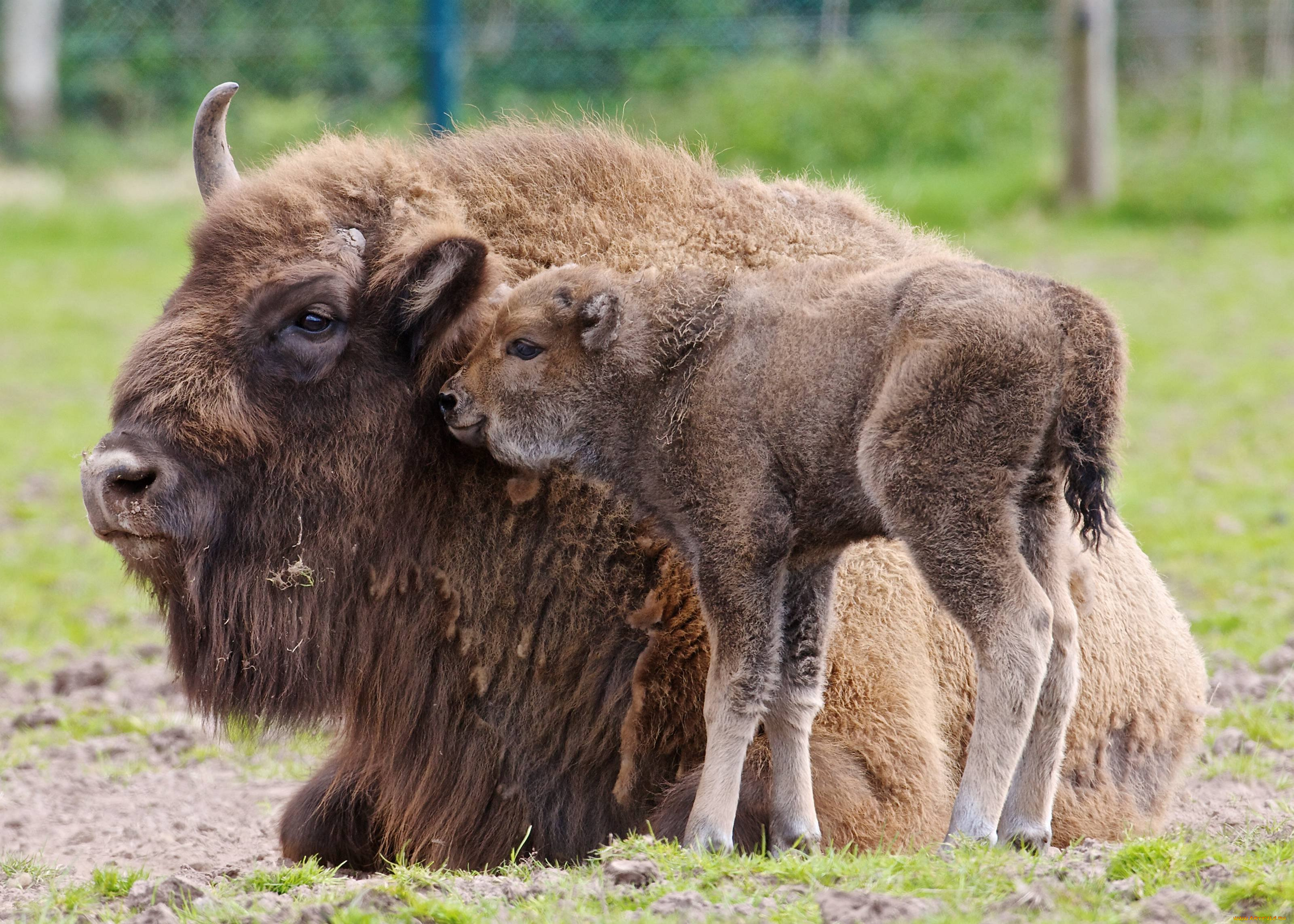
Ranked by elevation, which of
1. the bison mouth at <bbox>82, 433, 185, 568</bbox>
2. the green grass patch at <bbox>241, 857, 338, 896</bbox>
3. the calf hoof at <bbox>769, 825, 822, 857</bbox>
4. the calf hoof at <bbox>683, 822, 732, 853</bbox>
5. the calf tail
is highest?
the calf tail

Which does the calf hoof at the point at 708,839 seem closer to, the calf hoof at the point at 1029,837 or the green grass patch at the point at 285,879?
the calf hoof at the point at 1029,837

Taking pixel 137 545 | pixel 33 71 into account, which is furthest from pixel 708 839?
pixel 33 71

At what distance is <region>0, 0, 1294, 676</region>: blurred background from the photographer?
530 inches

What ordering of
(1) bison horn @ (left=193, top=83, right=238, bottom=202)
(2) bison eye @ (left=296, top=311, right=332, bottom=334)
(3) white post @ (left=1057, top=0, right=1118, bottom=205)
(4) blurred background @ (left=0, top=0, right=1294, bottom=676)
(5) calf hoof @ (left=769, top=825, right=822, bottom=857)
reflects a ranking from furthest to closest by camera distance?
1. (3) white post @ (left=1057, top=0, right=1118, bottom=205)
2. (4) blurred background @ (left=0, top=0, right=1294, bottom=676)
3. (1) bison horn @ (left=193, top=83, right=238, bottom=202)
4. (2) bison eye @ (left=296, top=311, right=332, bottom=334)
5. (5) calf hoof @ (left=769, top=825, right=822, bottom=857)

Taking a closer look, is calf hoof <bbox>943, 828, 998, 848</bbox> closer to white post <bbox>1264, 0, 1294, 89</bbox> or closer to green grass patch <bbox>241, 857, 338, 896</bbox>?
green grass patch <bbox>241, 857, 338, 896</bbox>

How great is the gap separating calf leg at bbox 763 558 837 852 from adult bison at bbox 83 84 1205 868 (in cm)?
13

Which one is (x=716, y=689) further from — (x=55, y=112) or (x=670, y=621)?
(x=55, y=112)

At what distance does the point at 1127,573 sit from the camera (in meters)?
4.86

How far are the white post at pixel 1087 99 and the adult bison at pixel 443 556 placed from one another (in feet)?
34.4

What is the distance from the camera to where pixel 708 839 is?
3.64 meters

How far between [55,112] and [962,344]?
17.3 meters

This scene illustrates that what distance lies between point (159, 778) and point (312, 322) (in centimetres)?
242

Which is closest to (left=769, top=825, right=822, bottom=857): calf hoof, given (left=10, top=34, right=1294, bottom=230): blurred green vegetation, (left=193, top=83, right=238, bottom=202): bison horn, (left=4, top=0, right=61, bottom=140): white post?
(left=193, top=83, right=238, bottom=202): bison horn

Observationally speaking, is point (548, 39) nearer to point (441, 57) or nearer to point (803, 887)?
point (441, 57)
